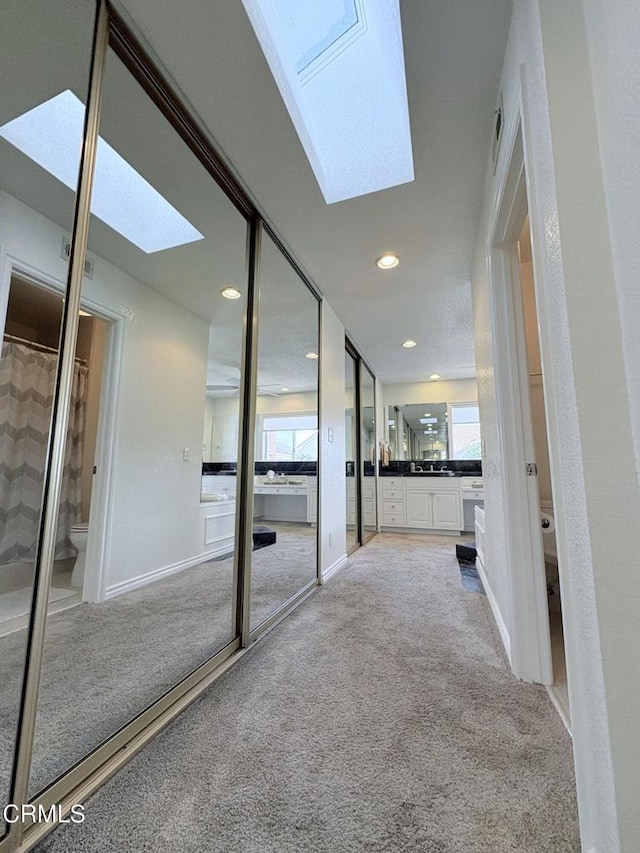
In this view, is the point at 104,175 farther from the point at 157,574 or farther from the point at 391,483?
the point at 391,483

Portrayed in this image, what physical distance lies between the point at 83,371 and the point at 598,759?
1911 millimetres

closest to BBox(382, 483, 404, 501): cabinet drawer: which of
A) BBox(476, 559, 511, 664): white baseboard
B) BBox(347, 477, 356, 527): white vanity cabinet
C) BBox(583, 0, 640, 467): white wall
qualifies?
BBox(347, 477, 356, 527): white vanity cabinet

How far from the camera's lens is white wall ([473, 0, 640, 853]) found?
64 centimetres

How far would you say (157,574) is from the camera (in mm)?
2332

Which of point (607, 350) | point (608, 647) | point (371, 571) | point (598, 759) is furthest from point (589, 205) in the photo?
point (371, 571)

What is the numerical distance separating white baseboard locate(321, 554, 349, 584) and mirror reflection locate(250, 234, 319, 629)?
5.4 inches

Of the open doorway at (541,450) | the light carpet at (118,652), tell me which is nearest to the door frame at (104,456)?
the light carpet at (118,652)

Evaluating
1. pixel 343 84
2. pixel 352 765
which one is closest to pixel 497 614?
pixel 352 765

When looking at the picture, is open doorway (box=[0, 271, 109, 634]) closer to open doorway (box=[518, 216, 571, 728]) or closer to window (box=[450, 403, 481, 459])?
open doorway (box=[518, 216, 571, 728])

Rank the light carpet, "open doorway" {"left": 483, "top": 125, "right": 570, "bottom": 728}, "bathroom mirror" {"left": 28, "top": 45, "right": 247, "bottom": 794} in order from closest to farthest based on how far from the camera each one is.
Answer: the light carpet < "bathroom mirror" {"left": 28, "top": 45, "right": 247, "bottom": 794} < "open doorway" {"left": 483, "top": 125, "right": 570, "bottom": 728}

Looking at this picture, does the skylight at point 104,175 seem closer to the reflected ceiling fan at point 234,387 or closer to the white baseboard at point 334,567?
the reflected ceiling fan at point 234,387

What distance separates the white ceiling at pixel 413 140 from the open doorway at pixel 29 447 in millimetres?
1035

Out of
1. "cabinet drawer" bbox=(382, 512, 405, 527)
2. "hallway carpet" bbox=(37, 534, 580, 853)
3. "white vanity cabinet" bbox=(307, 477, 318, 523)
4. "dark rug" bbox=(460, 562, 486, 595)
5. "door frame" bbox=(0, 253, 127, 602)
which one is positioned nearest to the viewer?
"hallway carpet" bbox=(37, 534, 580, 853)

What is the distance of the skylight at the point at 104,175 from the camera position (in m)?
1.25
